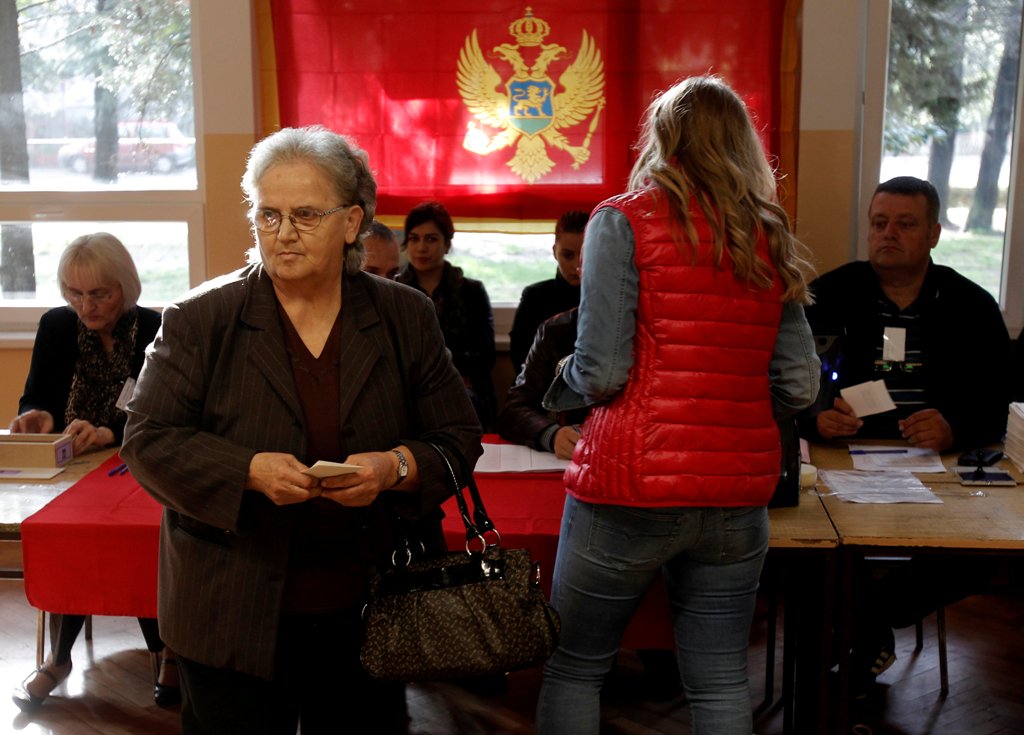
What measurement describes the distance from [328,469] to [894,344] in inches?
87.8

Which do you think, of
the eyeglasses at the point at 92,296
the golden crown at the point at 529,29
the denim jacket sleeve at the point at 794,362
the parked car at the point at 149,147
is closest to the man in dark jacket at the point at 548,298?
the golden crown at the point at 529,29

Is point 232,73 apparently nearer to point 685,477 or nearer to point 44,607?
point 44,607

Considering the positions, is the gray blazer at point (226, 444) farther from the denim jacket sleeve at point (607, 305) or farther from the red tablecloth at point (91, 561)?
the red tablecloth at point (91, 561)

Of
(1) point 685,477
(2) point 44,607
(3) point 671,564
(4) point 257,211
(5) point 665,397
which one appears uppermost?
(4) point 257,211

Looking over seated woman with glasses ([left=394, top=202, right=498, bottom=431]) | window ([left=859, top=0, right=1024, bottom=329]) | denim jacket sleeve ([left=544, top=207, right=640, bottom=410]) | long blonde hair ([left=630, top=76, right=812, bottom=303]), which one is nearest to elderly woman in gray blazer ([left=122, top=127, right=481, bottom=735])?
denim jacket sleeve ([left=544, top=207, right=640, bottom=410])

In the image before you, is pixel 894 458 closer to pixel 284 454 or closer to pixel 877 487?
pixel 877 487

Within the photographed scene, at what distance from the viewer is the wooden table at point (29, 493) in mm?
2439

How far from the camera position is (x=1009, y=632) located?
3756 millimetres

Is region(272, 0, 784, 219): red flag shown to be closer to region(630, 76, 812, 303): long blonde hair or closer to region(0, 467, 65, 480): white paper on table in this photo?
region(0, 467, 65, 480): white paper on table

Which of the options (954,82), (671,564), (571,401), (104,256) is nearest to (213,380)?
(571,401)

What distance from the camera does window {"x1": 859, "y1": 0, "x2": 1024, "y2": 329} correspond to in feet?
14.4

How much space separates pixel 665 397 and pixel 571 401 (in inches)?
11.4

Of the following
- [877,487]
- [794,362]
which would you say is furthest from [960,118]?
[794,362]

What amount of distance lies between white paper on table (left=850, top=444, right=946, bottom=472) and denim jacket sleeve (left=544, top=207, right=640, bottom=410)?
46.4 inches
